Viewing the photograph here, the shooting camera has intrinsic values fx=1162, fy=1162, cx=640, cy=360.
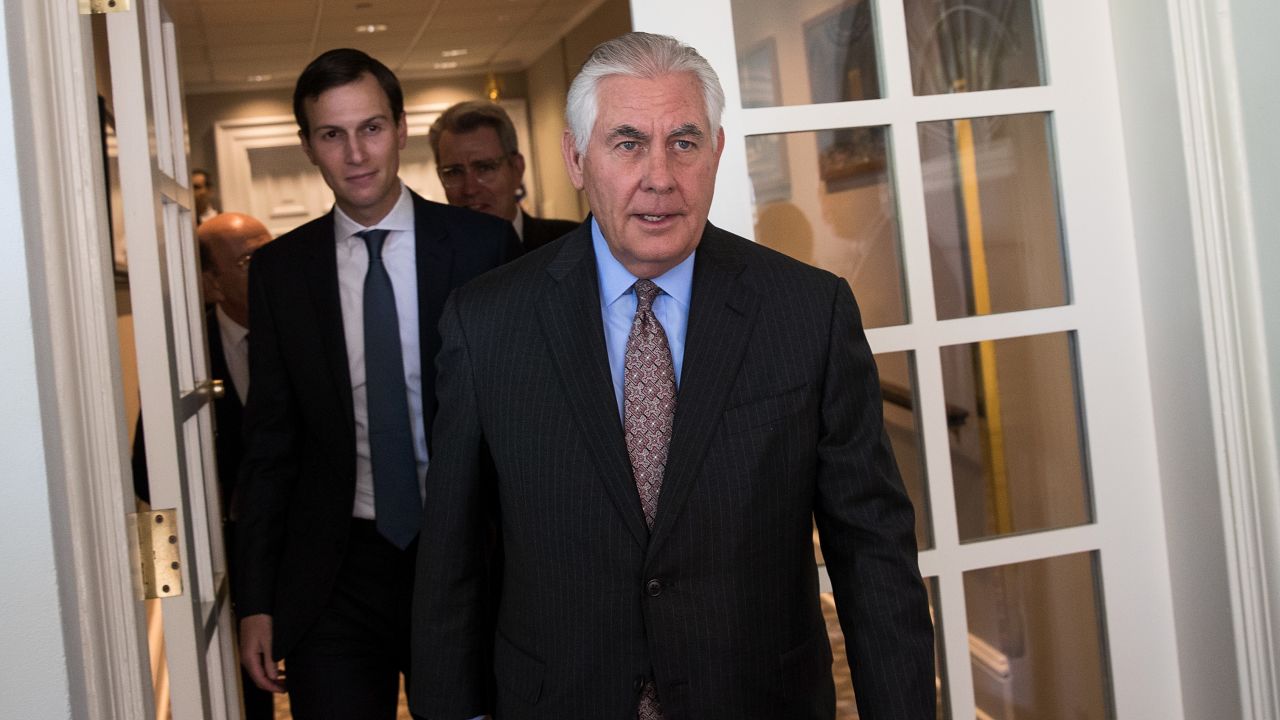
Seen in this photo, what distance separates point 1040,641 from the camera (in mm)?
2312

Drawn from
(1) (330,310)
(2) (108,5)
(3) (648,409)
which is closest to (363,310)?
(1) (330,310)

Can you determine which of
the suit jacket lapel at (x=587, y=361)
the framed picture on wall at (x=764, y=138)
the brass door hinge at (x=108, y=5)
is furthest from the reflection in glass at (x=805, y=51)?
the brass door hinge at (x=108, y=5)

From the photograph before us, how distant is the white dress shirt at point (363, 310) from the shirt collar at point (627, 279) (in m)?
0.70

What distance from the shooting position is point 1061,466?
7.51 feet

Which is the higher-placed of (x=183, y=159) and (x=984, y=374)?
(x=183, y=159)

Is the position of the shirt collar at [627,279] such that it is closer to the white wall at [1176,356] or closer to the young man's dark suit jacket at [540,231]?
the white wall at [1176,356]

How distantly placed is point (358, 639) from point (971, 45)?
1668 millimetres

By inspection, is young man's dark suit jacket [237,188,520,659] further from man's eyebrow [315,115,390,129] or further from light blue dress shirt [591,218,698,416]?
light blue dress shirt [591,218,698,416]

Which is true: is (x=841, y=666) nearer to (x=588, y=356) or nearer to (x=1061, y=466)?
(x=1061, y=466)

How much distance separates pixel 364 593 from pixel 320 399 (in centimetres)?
39

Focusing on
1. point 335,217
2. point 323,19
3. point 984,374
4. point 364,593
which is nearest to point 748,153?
point 984,374

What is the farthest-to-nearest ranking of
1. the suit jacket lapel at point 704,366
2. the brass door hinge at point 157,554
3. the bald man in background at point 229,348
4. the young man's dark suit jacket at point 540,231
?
the young man's dark suit jacket at point 540,231
the bald man in background at point 229,348
the brass door hinge at point 157,554
the suit jacket lapel at point 704,366

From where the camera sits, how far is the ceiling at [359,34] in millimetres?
6973

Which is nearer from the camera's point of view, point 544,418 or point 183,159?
point 544,418
